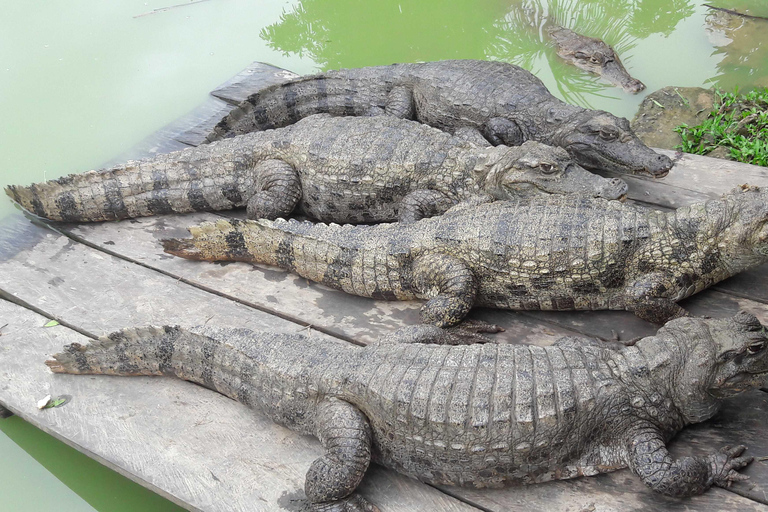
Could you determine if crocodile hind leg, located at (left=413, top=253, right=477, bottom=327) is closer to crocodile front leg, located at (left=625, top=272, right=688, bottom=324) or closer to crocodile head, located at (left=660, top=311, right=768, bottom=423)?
crocodile front leg, located at (left=625, top=272, right=688, bottom=324)

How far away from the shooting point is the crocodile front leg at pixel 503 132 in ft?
16.0

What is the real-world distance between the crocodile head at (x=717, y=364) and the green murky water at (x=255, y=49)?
150 inches

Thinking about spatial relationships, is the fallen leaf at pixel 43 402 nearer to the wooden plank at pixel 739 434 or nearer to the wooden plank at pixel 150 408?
the wooden plank at pixel 150 408

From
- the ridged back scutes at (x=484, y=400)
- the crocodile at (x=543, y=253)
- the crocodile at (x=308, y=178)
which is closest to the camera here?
the ridged back scutes at (x=484, y=400)

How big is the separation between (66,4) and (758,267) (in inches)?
324

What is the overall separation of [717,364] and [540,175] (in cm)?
169

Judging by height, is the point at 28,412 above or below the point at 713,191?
below

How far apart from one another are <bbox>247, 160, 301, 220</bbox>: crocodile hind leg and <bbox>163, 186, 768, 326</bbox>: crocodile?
0.50 m

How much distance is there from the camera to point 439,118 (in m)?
5.17

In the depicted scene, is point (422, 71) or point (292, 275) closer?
point (292, 275)

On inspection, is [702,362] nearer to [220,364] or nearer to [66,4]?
[220,364]

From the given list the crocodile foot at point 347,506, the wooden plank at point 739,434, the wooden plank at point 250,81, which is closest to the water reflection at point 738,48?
the wooden plank at point 250,81

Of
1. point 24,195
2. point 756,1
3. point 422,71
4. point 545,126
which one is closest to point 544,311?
point 545,126

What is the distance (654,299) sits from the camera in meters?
3.21
